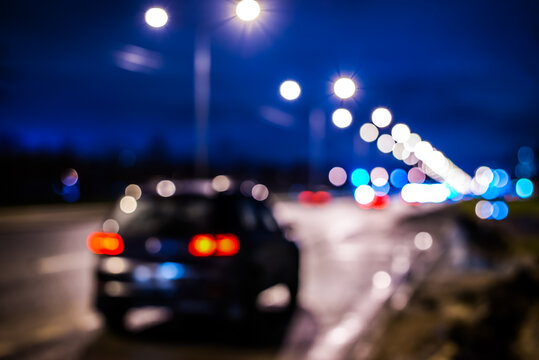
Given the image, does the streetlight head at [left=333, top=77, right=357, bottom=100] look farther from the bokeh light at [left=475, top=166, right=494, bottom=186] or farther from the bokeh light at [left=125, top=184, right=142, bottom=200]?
the bokeh light at [left=475, top=166, right=494, bottom=186]

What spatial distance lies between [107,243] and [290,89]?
4.11 metres

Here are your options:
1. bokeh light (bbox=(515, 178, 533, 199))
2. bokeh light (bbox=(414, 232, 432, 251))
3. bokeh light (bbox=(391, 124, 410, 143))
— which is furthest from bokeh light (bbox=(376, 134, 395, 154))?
bokeh light (bbox=(515, 178, 533, 199))

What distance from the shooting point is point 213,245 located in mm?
7266

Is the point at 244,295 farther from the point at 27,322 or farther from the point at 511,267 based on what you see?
the point at 511,267

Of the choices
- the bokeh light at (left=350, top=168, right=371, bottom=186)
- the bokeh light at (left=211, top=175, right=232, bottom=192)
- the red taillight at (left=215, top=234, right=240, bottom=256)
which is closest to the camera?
the red taillight at (left=215, top=234, right=240, bottom=256)

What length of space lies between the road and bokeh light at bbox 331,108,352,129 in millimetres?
2615

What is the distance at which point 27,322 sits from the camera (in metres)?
7.89

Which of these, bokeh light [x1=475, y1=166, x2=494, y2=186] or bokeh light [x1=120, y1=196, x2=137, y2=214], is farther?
bokeh light [x1=475, y1=166, x2=494, y2=186]

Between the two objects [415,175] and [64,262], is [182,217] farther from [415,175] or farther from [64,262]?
[415,175]

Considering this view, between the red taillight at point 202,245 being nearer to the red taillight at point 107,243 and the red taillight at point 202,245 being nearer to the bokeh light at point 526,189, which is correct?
the red taillight at point 107,243

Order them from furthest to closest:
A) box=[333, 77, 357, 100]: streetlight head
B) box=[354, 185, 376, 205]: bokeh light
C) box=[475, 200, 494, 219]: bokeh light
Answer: box=[354, 185, 376, 205]: bokeh light → box=[475, 200, 494, 219]: bokeh light → box=[333, 77, 357, 100]: streetlight head

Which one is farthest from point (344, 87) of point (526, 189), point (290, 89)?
point (526, 189)

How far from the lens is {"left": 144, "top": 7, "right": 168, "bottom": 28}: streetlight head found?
25.0 feet

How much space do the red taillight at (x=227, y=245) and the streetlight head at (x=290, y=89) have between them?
350 cm
